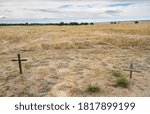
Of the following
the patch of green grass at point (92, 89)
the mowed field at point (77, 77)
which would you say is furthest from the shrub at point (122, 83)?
the patch of green grass at point (92, 89)

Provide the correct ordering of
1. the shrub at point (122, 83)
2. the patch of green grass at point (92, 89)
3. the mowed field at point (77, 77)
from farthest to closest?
1. the shrub at point (122, 83)
2. the mowed field at point (77, 77)
3. the patch of green grass at point (92, 89)

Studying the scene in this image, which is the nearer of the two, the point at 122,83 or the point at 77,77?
the point at 122,83

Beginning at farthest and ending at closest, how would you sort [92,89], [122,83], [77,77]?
[77,77]
[122,83]
[92,89]

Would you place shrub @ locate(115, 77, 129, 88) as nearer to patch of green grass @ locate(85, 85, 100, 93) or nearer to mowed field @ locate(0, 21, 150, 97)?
mowed field @ locate(0, 21, 150, 97)

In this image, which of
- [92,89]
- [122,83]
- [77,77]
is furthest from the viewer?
[77,77]

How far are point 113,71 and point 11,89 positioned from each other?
6103mm

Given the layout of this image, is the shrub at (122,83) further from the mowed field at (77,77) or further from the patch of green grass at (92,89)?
the patch of green grass at (92,89)

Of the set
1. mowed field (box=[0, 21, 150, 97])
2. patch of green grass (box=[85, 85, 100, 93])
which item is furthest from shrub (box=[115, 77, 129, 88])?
patch of green grass (box=[85, 85, 100, 93])

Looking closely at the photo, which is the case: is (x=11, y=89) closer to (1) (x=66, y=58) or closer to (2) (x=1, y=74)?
(2) (x=1, y=74)

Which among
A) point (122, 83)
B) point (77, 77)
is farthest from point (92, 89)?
point (77, 77)

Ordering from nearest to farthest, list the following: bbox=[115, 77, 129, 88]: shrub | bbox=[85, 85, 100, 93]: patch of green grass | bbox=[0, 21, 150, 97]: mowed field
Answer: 1. bbox=[85, 85, 100, 93]: patch of green grass
2. bbox=[0, 21, 150, 97]: mowed field
3. bbox=[115, 77, 129, 88]: shrub

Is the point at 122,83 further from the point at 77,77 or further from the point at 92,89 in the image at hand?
the point at 77,77

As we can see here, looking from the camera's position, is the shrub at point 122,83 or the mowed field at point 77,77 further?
the shrub at point 122,83

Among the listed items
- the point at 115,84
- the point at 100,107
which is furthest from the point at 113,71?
the point at 100,107
